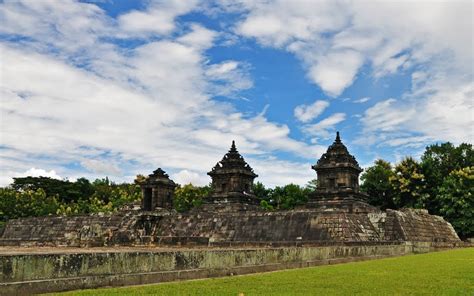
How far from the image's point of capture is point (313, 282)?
24.8ft

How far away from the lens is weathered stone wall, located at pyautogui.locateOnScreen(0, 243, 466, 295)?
6121mm

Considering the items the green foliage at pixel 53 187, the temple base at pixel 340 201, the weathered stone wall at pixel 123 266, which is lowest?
the weathered stone wall at pixel 123 266

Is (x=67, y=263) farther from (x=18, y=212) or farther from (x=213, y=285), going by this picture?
(x=18, y=212)

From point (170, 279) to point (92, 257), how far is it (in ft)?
5.06

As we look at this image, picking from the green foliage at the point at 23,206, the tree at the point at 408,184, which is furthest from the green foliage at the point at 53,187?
the tree at the point at 408,184

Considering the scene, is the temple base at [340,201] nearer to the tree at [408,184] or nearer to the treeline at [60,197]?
the tree at [408,184]

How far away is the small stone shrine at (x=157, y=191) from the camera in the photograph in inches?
1296

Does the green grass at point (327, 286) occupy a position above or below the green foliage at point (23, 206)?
below

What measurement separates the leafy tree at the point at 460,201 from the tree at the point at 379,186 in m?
6.13

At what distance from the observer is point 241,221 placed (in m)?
26.0

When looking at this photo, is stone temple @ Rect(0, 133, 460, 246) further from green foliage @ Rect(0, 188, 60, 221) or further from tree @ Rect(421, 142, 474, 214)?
green foliage @ Rect(0, 188, 60, 221)

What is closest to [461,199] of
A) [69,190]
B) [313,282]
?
[313,282]

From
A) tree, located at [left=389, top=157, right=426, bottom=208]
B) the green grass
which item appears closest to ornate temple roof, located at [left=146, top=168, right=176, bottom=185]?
tree, located at [left=389, top=157, right=426, bottom=208]

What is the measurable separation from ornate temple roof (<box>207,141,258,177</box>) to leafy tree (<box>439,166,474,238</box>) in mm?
14902
